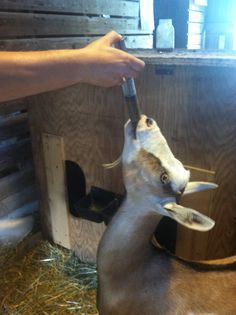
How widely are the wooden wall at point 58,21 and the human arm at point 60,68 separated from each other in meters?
1.36

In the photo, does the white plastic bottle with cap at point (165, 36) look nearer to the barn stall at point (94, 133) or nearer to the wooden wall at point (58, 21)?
the barn stall at point (94, 133)

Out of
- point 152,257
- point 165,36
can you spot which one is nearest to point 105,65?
point 152,257

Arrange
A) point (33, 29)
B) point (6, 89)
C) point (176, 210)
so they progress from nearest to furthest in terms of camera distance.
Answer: point (6, 89)
point (176, 210)
point (33, 29)

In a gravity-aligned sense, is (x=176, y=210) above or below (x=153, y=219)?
above

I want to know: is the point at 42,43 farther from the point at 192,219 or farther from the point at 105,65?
the point at 192,219

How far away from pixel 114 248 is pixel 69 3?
2268 mm

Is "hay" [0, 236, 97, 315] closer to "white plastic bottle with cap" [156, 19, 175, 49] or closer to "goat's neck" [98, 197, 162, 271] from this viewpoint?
"goat's neck" [98, 197, 162, 271]

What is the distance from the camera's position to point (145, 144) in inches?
49.4

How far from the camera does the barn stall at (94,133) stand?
1594 millimetres

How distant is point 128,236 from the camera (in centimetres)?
138

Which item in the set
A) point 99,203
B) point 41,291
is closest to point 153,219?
point 99,203

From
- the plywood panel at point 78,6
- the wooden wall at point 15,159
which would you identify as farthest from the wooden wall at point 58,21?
the wooden wall at point 15,159

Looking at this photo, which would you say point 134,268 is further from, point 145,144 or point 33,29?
point 33,29

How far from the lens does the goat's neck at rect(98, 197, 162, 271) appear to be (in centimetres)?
134
